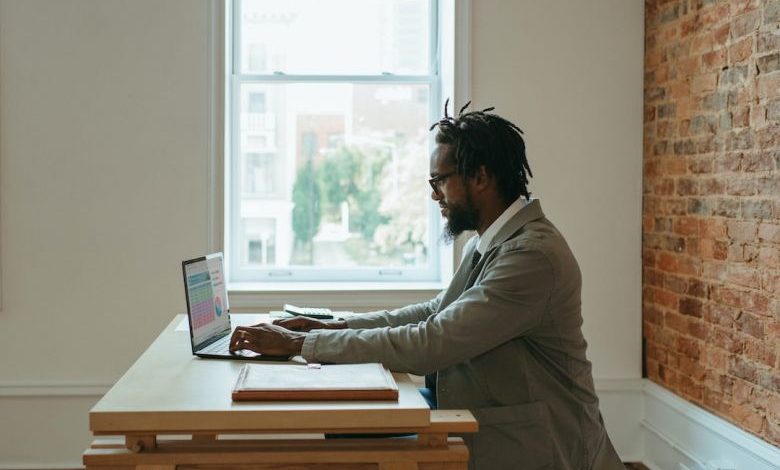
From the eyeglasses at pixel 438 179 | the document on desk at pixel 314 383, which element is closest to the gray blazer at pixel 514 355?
the document on desk at pixel 314 383

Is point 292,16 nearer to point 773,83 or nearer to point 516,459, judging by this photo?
point 773,83

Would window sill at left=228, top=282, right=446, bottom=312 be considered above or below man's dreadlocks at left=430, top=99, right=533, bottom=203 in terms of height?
below

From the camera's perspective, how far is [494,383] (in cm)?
237

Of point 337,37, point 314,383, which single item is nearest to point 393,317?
point 314,383

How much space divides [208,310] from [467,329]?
30.9 inches

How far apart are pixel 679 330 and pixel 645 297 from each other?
0.40 metres

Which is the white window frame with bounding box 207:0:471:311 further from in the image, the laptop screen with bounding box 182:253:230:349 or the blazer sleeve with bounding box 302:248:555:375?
the blazer sleeve with bounding box 302:248:555:375

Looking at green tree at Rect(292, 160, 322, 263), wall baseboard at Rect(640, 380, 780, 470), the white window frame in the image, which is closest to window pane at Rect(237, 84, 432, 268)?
green tree at Rect(292, 160, 322, 263)

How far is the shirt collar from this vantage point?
2.55 m

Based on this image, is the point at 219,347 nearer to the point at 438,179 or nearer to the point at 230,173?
the point at 438,179

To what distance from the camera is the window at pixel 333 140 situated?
14.7ft

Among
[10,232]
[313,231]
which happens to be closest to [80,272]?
[10,232]

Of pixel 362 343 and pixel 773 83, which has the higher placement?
pixel 773 83

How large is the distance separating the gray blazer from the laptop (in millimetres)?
309
